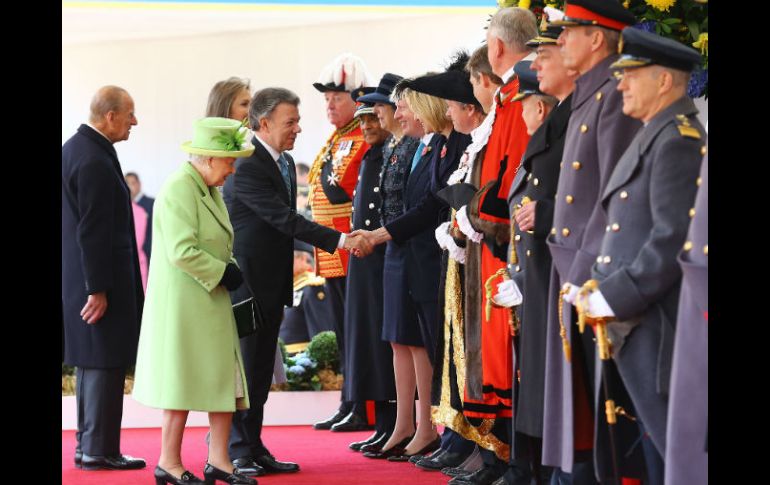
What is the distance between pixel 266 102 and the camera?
591 centimetres

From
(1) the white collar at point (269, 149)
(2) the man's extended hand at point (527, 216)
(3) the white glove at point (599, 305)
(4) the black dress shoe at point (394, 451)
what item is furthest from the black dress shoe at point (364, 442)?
(3) the white glove at point (599, 305)

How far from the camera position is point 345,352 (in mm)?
6977

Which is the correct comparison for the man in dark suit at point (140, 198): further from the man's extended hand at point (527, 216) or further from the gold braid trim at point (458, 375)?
the man's extended hand at point (527, 216)

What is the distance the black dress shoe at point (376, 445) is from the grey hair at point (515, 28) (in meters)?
2.35

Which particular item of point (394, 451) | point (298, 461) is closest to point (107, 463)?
point (298, 461)

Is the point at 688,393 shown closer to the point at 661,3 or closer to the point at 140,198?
the point at 661,3

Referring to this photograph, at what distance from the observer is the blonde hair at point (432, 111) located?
5.68m

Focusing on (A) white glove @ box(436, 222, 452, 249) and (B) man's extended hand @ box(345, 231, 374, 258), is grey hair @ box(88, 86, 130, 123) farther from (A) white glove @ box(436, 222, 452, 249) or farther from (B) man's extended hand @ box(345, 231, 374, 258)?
(A) white glove @ box(436, 222, 452, 249)

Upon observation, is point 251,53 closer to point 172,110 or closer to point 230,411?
point 172,110

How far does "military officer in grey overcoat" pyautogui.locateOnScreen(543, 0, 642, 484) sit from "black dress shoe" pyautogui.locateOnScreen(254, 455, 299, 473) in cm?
216

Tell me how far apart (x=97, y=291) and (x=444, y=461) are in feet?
5.58

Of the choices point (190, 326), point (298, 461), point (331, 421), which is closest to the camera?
point (190, 326)

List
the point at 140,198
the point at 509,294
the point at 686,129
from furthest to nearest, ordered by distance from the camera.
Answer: the point at 140,198
the point at 509,294
the point at 686,129
